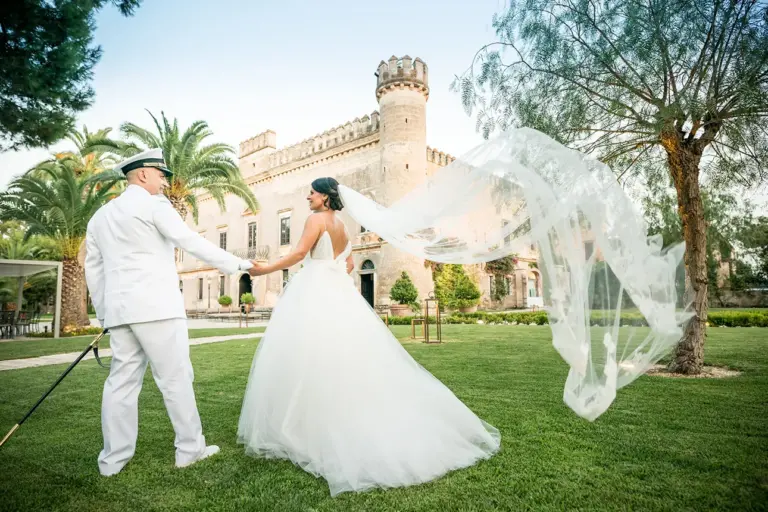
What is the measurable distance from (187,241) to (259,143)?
3144 cm

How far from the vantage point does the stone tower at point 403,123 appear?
2323cm

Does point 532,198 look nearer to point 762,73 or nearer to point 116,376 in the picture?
point 116,376

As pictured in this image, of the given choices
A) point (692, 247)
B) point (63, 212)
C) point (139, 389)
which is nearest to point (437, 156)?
point (63, 212)

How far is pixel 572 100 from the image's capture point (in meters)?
6.31

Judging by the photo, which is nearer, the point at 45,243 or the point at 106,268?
the point at 106,268

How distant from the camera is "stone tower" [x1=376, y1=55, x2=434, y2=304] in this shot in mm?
23234

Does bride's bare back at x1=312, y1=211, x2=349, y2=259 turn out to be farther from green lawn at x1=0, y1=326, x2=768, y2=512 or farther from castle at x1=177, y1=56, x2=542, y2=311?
castle at x1=177, y1=56, x2=542, y2=311

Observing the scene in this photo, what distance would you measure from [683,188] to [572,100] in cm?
200

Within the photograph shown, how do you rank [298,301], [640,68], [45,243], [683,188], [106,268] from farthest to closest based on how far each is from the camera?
[45,243], [683,188], [640,68], [298,301], [106,268]

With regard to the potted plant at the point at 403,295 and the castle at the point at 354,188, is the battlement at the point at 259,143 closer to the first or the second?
the castle at the point at 354,188

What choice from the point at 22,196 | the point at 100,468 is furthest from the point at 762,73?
the point at 22,196

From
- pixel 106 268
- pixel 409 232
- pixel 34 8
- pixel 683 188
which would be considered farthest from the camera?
pixel 683 188

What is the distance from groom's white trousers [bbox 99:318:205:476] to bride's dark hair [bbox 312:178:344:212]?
55.0 inches

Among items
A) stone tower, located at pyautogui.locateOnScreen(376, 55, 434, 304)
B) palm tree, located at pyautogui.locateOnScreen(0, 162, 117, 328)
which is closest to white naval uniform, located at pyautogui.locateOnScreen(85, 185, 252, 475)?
palm tree, located at pyautogui.locateOnScreen(0, 162, 117, 328)
